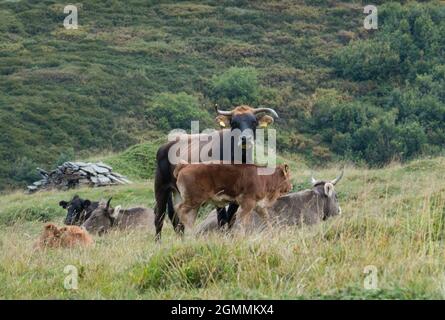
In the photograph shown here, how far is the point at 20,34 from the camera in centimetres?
7500

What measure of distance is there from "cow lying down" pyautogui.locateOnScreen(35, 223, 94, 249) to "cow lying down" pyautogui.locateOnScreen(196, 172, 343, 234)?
2424 millimetres

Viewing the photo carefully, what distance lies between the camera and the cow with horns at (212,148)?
15867mm

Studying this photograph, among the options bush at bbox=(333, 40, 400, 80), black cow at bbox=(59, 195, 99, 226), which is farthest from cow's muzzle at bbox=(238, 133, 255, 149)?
bush at bbox=(333, 40, 400, 80)

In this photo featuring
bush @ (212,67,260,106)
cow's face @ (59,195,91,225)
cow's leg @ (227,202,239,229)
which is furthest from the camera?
bush @ (212,67,260,106)

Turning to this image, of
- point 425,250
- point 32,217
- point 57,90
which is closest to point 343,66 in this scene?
point 57,90

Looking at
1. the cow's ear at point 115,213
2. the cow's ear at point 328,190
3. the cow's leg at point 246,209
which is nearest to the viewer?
the cow's leg at point 246,209

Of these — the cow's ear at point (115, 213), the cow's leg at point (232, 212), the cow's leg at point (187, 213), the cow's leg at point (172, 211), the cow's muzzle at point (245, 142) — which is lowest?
the cow's ear at point (115, 213)

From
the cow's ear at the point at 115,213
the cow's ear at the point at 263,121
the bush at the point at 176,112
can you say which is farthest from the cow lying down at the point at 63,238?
the bush at the point at 176,112

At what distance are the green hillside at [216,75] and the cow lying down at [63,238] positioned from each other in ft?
114

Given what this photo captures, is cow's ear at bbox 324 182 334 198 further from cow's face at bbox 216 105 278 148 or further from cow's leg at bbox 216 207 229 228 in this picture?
cow's leg at bbox 216 207 229 228

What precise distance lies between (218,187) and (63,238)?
2408 millimetres

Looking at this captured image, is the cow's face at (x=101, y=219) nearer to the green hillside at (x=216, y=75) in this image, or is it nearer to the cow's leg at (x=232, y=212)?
the cow's leg at (x=232, y=212)

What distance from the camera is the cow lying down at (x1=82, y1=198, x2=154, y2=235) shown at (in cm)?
1980

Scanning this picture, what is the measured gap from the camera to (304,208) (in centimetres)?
1691
